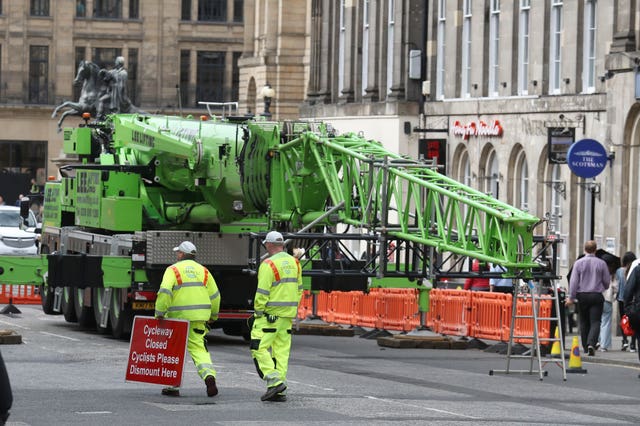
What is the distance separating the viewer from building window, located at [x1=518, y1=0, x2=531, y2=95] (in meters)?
44.7

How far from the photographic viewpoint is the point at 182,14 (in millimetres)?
104625

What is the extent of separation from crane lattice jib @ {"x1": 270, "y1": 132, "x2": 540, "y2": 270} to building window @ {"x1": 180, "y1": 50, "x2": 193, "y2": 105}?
249 feet

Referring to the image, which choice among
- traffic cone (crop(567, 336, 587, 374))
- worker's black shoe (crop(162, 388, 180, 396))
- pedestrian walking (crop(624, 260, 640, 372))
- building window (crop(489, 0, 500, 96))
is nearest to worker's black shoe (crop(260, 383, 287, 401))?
worker's black shoe (crop(162, 388, 180, 396))

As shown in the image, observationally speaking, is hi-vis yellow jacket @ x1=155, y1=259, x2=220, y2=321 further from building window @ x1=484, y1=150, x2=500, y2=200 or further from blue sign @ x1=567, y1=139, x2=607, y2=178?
building window @ x1=484, y1=150, x2=500, y2=200

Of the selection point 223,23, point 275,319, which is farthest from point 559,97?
point 223,23

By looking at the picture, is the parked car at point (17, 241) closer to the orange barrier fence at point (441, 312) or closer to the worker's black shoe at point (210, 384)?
the orange barrier fence at point (441, 312)

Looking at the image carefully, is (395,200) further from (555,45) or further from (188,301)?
(555,45)

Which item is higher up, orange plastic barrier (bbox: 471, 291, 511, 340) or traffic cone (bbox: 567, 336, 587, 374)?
orange plastic barrier (bbox: 471, 291, 511, 340)

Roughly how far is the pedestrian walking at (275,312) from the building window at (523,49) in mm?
25815

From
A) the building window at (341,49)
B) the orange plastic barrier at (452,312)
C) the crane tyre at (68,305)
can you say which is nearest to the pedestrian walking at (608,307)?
the orange plastic barrier at (452,312)

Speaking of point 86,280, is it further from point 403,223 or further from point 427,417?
point 427,417

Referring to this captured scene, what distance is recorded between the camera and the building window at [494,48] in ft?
153

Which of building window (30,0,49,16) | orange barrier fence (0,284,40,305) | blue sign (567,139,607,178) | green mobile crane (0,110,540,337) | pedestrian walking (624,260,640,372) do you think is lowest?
orange barrier fence (0,284,40,305)

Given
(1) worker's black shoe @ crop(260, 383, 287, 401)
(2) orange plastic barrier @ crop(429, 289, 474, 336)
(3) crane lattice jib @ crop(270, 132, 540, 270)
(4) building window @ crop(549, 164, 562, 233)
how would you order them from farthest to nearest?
1. (4) building window @ crop(549, 164, 562, 233)
2. (2) orange plastic barrier @ crop(429, 289, 474, 336)
3. (3) crane lattice jib @ crop(270, 132, 540, 270)
4. (1) worker's black shoe @ crop(260, 383, 287, 401)
